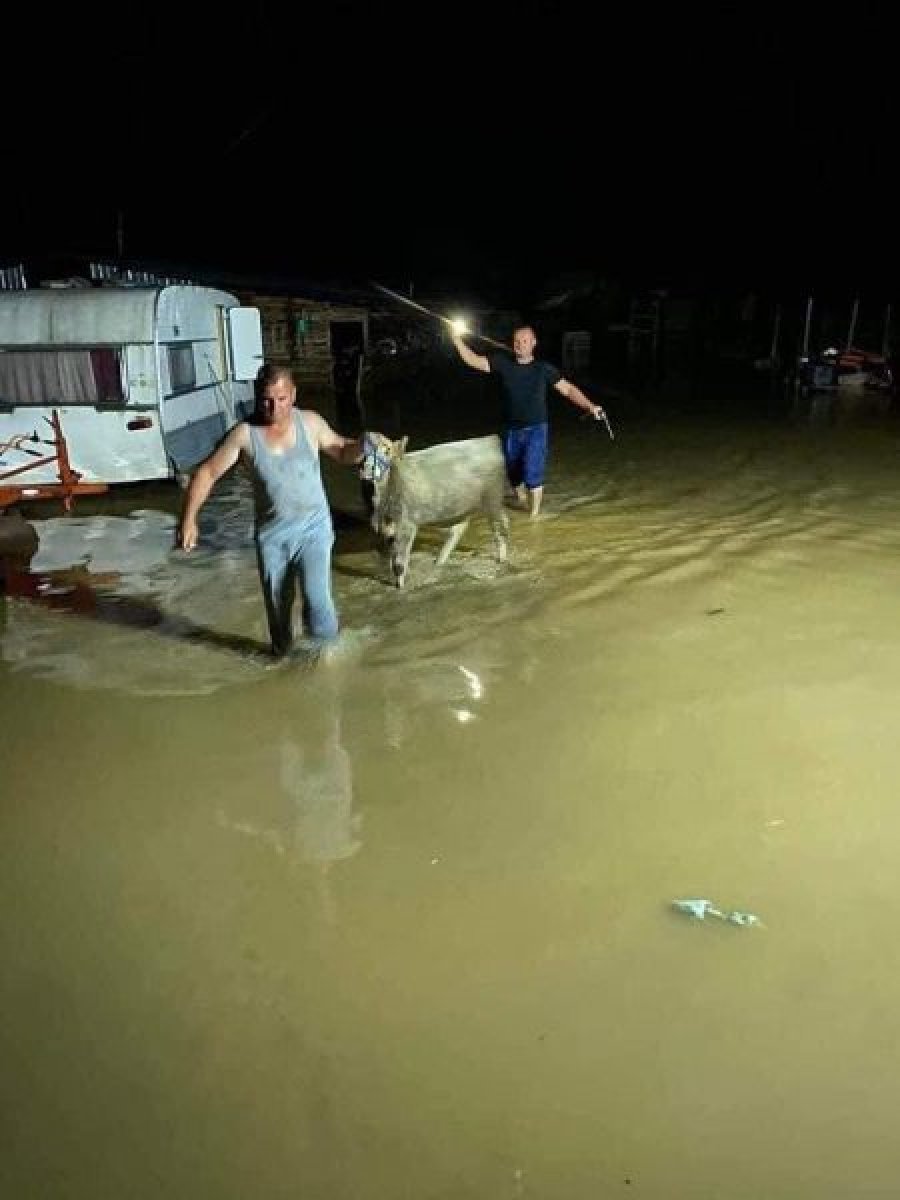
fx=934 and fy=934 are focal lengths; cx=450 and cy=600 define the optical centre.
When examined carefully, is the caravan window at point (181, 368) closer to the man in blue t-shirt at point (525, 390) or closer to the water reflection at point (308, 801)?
the man in blue t-shirt at point (525, 390)

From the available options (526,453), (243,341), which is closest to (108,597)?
(526,453)

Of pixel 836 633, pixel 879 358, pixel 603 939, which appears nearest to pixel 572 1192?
pixel 603 939

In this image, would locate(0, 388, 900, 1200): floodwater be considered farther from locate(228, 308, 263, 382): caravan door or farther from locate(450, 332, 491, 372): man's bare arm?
locate(228, 308, 263, 382): caravan door

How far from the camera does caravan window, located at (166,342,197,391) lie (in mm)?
10914

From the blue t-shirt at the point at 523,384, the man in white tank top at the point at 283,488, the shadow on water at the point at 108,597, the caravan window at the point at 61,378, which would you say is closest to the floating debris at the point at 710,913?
the man in white tank top at the point at 283,488

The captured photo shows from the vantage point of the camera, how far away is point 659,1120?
253 cm

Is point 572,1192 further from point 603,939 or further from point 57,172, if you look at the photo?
point 57,172

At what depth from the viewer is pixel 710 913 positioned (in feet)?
10.9

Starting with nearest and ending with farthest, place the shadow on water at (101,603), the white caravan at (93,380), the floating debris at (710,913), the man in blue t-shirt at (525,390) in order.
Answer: the floating debris at (710,913), the shadow on water at (101,603), the man in blue t-shirt at (525,390), the white caravan at (93,380)

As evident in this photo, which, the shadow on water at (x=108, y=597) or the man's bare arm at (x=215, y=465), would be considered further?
the shadow on water at (x=108, y=597)

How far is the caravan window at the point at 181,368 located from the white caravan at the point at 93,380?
0.16 ft

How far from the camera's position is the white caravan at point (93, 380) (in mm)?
10305

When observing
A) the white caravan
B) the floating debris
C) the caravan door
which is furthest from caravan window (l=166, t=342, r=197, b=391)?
the floating debris

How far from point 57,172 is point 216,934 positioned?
34.0m
